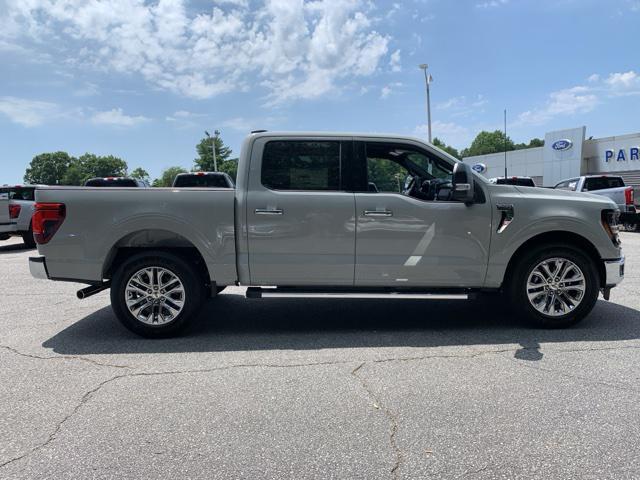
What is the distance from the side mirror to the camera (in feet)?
15.1

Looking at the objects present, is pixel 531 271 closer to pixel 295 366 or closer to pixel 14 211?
pixel 295 366

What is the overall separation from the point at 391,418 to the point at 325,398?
1.76ft

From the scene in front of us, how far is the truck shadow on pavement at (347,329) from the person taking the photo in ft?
15.3

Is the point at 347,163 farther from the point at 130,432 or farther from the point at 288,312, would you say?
the point at 130,432

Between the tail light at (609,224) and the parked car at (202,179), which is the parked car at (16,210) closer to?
the parked car at (202,179)

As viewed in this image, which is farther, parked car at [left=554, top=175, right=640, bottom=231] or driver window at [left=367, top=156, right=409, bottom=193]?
parked car at [left=554, top=175, right=640, bottom=231]

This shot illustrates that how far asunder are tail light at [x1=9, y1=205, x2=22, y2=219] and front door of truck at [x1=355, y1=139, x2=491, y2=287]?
12.3 meters

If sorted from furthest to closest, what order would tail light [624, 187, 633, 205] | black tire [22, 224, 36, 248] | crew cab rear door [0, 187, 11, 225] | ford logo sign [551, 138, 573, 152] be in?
ford logo sign [551, 138, 573, 152]
tail light [624, 187, 633, 205]
black tire [22, 224, 36, 248]
crew cab rear door [0, 187, 11, 225]

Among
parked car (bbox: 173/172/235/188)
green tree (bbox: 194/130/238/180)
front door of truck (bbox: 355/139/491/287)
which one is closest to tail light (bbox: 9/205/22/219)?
parked car (bbox: 173/172/235/188)

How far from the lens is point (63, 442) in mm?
2922

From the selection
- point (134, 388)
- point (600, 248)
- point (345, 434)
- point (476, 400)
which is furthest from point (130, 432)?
point (600, 248)

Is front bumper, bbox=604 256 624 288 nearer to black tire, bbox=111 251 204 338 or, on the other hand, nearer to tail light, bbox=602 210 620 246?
tail light, bbox=602 210 620 246

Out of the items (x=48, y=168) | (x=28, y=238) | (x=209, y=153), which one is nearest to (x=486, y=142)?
(x=209, y=153)

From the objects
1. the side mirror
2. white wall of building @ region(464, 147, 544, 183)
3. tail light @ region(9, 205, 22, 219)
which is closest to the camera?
the side mirror
